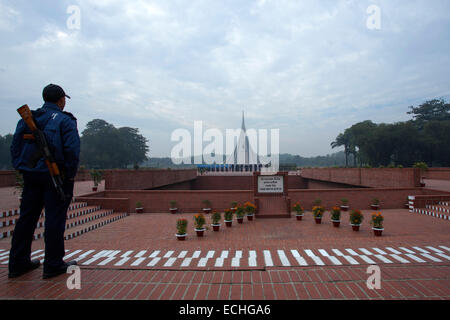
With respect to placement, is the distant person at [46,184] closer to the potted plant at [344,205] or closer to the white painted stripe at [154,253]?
the white painted stripe at [154,253]

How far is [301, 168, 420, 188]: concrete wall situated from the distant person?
14518mm

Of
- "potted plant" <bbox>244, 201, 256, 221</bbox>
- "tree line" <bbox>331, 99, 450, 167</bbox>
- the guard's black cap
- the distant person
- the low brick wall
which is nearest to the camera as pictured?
the distant person

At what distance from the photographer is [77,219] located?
6.68 m

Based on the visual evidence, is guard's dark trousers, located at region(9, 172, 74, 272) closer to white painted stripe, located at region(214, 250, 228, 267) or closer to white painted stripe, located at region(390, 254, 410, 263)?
white painted stripe, located at region(214, 250, 228, 267)

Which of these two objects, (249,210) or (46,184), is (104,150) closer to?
(249,210)

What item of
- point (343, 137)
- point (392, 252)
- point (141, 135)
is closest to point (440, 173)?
point (392, 252)

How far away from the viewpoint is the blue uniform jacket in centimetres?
249

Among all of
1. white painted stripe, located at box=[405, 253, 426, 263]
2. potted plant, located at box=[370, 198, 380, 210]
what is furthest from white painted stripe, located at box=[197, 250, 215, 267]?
potted plant, located at box=[370, 198, 380, 210]

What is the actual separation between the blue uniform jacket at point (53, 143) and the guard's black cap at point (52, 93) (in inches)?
7.4

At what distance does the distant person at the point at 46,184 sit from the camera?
2486 millimetres

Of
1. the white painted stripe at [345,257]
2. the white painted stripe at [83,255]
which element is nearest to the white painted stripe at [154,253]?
the white painted stripe at [83,255]

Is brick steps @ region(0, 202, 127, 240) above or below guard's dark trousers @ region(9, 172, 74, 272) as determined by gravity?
below

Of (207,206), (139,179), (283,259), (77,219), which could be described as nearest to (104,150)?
(139,179)
